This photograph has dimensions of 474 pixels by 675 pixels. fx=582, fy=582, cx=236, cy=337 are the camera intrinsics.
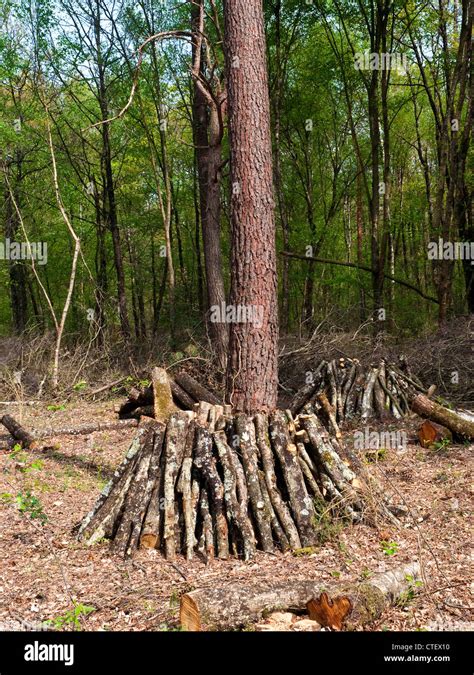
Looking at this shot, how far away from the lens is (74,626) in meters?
3.64

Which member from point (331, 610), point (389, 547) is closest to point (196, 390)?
point (389, 547)

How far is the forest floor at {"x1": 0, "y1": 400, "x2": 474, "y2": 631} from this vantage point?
12.7 feet

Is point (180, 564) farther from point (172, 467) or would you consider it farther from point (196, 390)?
point (196, 390)

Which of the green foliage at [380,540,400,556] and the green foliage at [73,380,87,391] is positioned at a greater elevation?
the green foliage at [73,380,87,391]

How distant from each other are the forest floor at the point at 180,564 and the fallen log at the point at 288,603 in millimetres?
155

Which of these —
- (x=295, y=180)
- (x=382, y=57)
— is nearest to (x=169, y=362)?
(x=382, y=57)

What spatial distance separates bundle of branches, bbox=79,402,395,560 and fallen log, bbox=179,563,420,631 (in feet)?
3.32

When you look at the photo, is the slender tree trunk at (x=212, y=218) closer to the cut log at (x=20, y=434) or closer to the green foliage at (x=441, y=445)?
the cut log at (x=20, y=434)

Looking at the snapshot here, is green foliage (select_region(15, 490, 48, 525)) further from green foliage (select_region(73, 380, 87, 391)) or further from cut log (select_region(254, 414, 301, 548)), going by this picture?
green foliage (select_region(73, 380, 87, 391))

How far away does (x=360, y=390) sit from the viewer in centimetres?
916

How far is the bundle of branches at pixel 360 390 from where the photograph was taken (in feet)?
29.1

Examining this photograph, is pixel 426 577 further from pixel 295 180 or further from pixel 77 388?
pixel 295 180

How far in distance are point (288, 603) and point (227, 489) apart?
4.66 ft

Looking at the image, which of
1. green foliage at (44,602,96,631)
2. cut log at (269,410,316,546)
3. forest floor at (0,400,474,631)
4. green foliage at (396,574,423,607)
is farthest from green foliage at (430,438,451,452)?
green foliage at (44,602,96,631)
